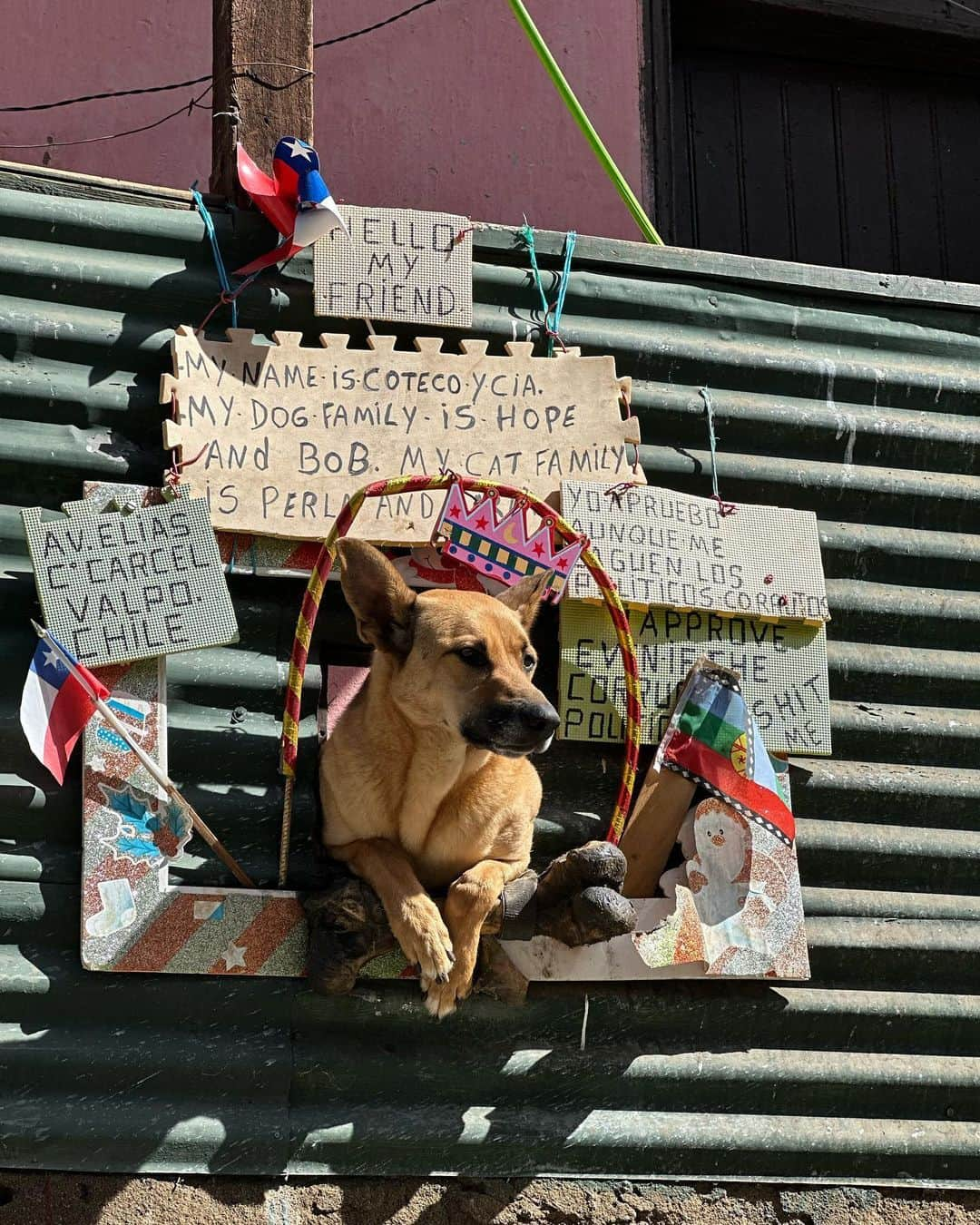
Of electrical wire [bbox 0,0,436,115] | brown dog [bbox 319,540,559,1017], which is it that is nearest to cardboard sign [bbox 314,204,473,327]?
brown dog [bbox 319,540,559,1017]

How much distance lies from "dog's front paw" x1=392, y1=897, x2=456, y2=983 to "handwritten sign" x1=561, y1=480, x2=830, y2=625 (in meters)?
1.10

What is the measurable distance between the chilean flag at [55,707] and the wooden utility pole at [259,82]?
5.40 ft

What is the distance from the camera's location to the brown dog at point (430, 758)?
371 centimetres

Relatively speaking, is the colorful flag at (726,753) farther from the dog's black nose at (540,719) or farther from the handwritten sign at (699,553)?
the dog's black nose at (540,719)

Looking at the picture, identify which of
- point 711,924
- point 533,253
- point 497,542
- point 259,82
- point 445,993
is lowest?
point 445,993

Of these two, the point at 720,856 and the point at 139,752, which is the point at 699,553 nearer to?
the point at 720,856

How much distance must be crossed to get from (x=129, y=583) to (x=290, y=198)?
1.28 m

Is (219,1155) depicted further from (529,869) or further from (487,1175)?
(529,869)

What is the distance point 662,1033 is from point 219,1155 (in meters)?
1.23

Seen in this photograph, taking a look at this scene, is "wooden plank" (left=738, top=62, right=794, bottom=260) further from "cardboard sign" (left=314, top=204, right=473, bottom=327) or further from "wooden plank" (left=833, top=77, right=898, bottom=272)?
"cardboard sign" (left=314, top=204, right=473, bottom=327)

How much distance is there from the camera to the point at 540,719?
11.7ft

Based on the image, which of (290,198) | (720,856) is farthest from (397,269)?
(720,856)

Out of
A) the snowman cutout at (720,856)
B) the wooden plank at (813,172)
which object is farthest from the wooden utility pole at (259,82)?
the wooden plank at (813,172)

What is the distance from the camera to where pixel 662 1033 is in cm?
410
